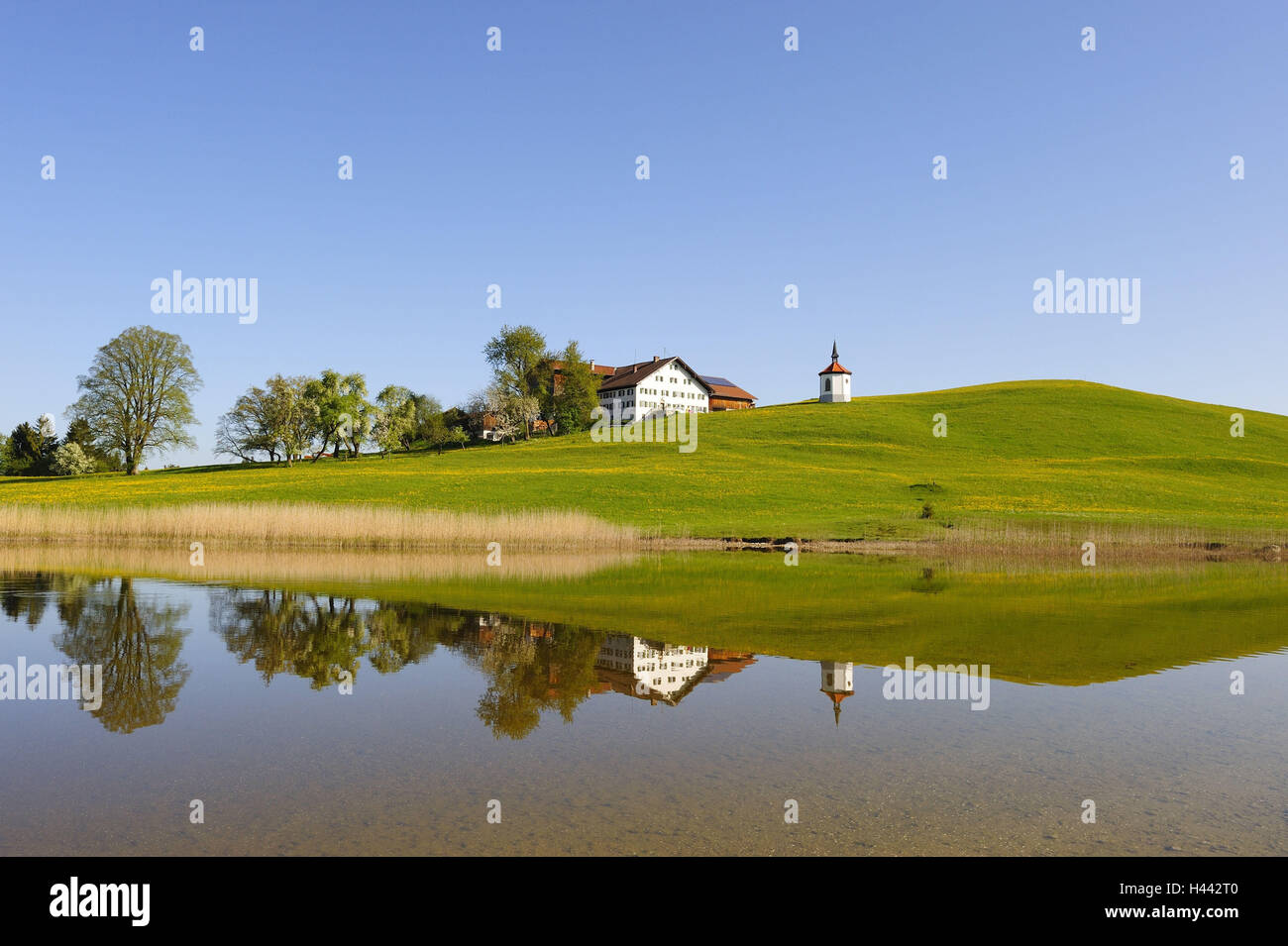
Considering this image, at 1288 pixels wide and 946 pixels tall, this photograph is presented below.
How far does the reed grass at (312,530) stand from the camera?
46.3 metres

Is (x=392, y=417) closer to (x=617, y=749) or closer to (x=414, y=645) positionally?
(x=414, y=645)

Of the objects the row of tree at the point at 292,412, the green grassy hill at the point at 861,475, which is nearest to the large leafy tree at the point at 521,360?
the row of tree at the point at 292,412

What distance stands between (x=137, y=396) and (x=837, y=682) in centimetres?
10766

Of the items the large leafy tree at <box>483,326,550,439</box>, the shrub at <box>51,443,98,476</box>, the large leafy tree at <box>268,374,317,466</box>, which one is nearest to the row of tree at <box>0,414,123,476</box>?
the shrub at <box>51,443,98,476</box>

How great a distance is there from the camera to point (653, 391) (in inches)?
6447

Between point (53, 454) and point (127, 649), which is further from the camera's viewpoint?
point (53, 454)

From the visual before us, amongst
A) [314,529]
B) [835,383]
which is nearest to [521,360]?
[835,383]

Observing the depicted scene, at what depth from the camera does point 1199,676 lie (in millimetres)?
16562

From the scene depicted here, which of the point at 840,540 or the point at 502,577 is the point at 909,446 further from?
the point at 502,577

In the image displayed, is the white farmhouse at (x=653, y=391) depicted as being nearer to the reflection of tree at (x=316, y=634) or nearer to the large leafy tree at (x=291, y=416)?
the large leafy tree at (x=291, y=416)

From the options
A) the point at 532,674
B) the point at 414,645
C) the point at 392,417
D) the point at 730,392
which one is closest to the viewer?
the point at 532,674

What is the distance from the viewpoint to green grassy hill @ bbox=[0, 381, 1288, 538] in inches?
2379

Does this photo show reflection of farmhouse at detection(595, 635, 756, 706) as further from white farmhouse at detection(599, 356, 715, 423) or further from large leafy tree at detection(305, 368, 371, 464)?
white farmhouse at detection(599, 356, 715, 423)
